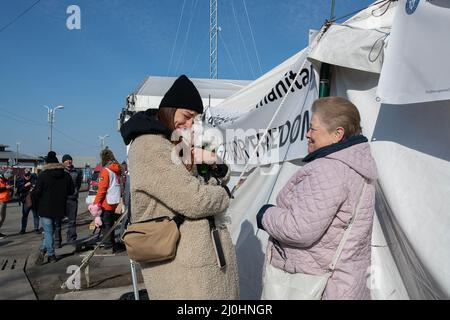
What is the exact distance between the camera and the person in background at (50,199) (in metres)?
5.41

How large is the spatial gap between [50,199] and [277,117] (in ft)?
14.2

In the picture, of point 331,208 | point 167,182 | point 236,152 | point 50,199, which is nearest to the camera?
point 331,208

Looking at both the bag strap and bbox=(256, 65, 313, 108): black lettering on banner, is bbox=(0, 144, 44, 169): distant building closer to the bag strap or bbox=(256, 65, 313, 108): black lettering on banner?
bbox=(256, 65, 313, 108): black lettering on banner

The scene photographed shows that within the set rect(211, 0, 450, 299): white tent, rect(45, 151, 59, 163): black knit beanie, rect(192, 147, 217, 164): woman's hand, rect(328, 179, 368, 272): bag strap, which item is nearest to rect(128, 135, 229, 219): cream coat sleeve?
rect(192, 147, 217, 164): woman's hand

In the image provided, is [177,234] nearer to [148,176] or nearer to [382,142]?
[148,176]

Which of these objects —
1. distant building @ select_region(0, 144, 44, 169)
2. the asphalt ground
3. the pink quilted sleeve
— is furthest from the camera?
distant building @ select_region(0, 144, 44, 169)

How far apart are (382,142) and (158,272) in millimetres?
1425

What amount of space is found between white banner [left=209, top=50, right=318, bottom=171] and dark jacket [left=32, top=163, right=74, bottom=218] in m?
3.27

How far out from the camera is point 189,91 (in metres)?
1.76

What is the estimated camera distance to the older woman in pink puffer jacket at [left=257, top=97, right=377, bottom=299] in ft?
4.58

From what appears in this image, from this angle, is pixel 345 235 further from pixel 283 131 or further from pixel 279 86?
pixel 279 86

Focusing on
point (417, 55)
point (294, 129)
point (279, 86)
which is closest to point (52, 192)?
point (279, 86)

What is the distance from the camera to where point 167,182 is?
149 cm

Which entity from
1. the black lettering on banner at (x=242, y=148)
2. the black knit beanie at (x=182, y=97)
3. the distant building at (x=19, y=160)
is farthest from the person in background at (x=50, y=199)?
the distant building at (x=19, y=160)
